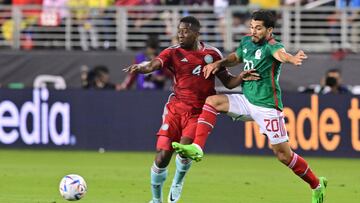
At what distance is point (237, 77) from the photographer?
1268cm

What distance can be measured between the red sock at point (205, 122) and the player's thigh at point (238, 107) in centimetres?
20

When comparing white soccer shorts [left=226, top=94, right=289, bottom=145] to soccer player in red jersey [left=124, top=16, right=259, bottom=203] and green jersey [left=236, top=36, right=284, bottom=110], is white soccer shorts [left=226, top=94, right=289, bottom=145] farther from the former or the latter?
soccer player in red jersey [left=124, top=16, right=259, bottom=203]

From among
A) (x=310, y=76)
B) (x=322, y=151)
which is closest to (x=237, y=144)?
(x=322, y=151)

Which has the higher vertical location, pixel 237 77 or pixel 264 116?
pixel 237 77

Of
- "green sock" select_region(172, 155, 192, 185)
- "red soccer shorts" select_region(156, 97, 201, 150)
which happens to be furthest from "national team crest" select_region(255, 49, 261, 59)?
"green sock" select_region(172, 155, 192, 185)

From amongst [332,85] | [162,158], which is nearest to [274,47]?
[162,158]

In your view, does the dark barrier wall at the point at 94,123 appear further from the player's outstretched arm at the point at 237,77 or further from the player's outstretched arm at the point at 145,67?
the player's outstretched arm at the point at 145,67

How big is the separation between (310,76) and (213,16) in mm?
2590

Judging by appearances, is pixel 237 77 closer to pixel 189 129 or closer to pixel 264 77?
pixel 264 77

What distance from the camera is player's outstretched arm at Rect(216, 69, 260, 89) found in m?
12.4

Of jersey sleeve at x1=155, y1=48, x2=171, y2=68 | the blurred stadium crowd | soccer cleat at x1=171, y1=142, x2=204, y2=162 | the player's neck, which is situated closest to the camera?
soccer cleat at x1=171, y1=142, x2=204, y2=162

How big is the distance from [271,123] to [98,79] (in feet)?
35.7

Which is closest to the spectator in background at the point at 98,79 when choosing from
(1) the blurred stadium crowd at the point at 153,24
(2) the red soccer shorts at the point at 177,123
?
(1) the blurred stadium crowd at the point at 153,24

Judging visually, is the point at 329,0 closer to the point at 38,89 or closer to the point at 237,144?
the point at 237,144
